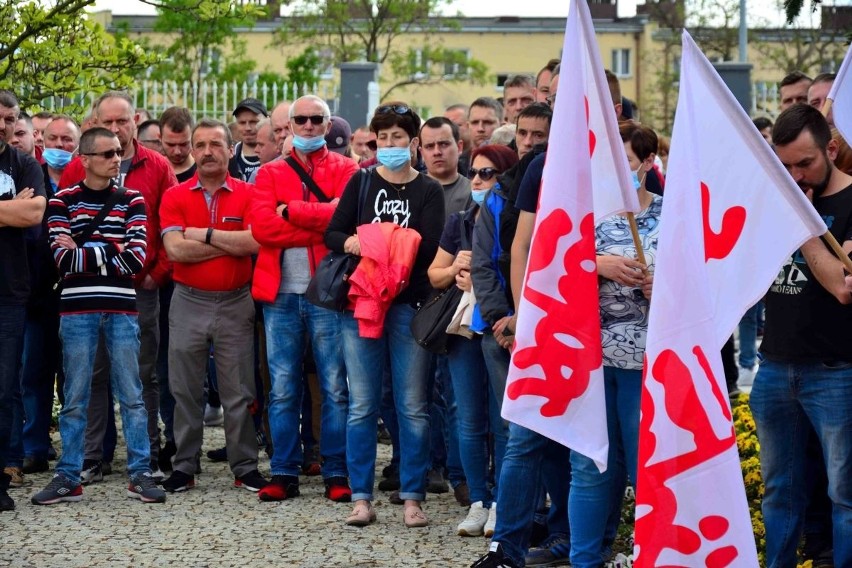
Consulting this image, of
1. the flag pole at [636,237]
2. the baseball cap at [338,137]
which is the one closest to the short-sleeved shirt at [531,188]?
the flag pole at [636,237]

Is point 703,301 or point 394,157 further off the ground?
point 394,157

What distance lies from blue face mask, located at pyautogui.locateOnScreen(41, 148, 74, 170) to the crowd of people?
24mm

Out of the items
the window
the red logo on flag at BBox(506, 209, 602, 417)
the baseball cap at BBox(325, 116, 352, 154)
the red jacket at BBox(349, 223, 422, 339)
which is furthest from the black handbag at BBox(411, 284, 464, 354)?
the window

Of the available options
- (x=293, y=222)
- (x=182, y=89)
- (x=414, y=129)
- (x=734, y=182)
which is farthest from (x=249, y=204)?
(x=182, y=89)

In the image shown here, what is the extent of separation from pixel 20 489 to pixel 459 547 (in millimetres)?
3203

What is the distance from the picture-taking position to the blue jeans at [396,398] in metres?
8.61

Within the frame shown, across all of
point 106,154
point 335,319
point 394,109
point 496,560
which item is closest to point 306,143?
point 394,109

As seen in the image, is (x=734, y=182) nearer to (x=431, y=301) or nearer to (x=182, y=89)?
(x=431, y=301)

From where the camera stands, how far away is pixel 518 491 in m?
7.00

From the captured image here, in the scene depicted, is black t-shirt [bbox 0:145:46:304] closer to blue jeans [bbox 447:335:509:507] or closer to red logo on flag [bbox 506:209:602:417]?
blue jeans [bbox 447:335:509:507]

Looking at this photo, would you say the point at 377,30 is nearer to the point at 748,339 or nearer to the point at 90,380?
the point at 748,339

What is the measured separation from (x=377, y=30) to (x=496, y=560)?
156 ft

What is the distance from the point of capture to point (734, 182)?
19.2 feet

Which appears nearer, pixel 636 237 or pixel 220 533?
pixel 636 237
